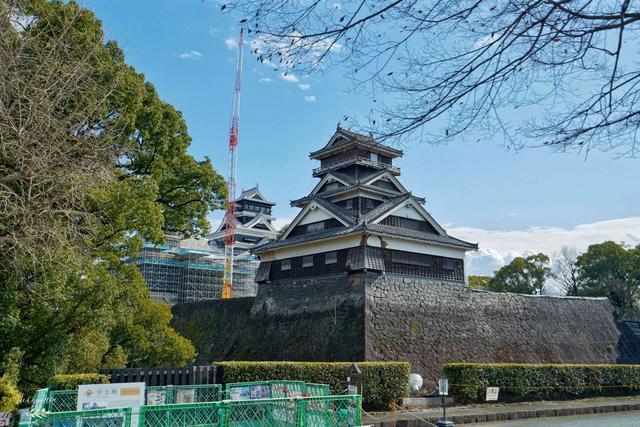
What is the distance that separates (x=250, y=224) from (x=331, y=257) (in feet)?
123

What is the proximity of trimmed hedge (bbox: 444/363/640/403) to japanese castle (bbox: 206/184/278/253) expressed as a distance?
39.3 meters

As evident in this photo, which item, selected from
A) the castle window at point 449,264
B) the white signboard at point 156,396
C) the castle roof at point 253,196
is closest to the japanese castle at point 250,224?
the castle roof at point 253,196

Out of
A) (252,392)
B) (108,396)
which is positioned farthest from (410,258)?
(108,396)

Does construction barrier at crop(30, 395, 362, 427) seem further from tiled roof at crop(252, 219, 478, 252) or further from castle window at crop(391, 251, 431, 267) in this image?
castle window at crop(391, 251, 431, 267)

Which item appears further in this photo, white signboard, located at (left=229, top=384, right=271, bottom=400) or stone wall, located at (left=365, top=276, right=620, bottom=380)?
stone wall, located at (left=365, top=276, right=620, bottom=380)

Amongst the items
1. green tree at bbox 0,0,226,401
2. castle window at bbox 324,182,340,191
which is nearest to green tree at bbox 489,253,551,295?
castle window at bbox 324,182,340,191

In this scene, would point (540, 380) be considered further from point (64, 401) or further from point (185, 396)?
point (64, 401)

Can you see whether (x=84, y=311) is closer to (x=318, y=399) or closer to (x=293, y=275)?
(x=318, y=399)

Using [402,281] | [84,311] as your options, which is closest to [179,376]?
[84,311]

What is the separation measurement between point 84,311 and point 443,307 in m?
16.6

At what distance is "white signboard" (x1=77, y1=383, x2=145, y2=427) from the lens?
29.8 feet

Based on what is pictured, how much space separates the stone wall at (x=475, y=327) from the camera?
21.6 meters

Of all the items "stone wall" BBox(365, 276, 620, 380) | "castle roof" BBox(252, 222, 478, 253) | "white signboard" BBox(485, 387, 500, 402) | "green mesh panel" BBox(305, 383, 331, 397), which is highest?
"castle roof" BBox(252, 222, 478, 253)

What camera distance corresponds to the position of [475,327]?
24109mm
